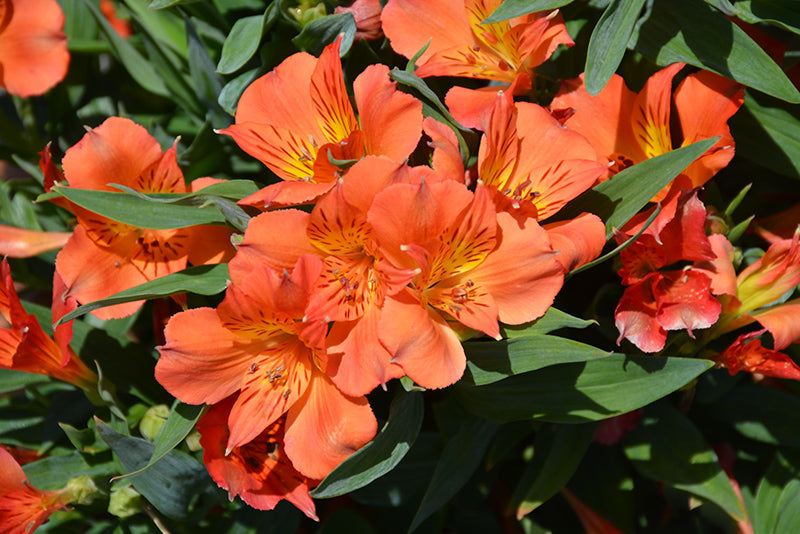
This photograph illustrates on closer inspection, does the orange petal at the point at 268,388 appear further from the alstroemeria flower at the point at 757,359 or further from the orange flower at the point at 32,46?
the orange flower at the point at 32,46

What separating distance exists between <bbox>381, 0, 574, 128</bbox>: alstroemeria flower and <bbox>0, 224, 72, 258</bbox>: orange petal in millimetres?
512

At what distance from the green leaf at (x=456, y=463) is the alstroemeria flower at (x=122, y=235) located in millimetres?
360

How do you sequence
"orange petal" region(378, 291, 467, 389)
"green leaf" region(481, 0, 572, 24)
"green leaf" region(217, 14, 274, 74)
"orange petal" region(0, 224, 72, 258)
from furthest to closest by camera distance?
"orange petal" region(0, 224, 72, 258)
"green leaf" region(217, 14, 274, 74)
"green leaf" region(481, 0, 572, 24)
"orange petal" region(378, 291, 467, 389)

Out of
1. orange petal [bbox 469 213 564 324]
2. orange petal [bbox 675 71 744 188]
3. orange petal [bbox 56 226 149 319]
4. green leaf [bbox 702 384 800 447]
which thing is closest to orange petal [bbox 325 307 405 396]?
orange petal [bbox 469 213 564 324]

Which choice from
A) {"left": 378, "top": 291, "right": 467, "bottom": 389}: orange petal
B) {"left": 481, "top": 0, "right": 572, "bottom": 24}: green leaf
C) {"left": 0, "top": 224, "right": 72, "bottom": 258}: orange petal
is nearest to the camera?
{"left": 378, "top": 291, "right": 467, "bottom": 389}: orange petal

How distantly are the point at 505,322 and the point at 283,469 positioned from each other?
29 cm

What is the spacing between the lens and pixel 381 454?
69cm

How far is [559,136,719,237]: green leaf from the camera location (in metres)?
0.66

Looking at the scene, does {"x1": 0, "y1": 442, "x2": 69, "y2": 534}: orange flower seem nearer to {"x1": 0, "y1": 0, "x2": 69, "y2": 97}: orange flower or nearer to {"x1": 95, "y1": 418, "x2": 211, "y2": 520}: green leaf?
{"x1": 95, "y1": 418, "x2": 211, "y2": 520}: green leaf

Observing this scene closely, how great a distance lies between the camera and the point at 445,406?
915 millimetres

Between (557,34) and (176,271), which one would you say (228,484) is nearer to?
(176,271)

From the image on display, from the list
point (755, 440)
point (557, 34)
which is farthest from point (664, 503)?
point (557, 34)

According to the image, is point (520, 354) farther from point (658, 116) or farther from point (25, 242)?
point (25, 242)

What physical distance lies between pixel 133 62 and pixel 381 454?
656 millimetres
